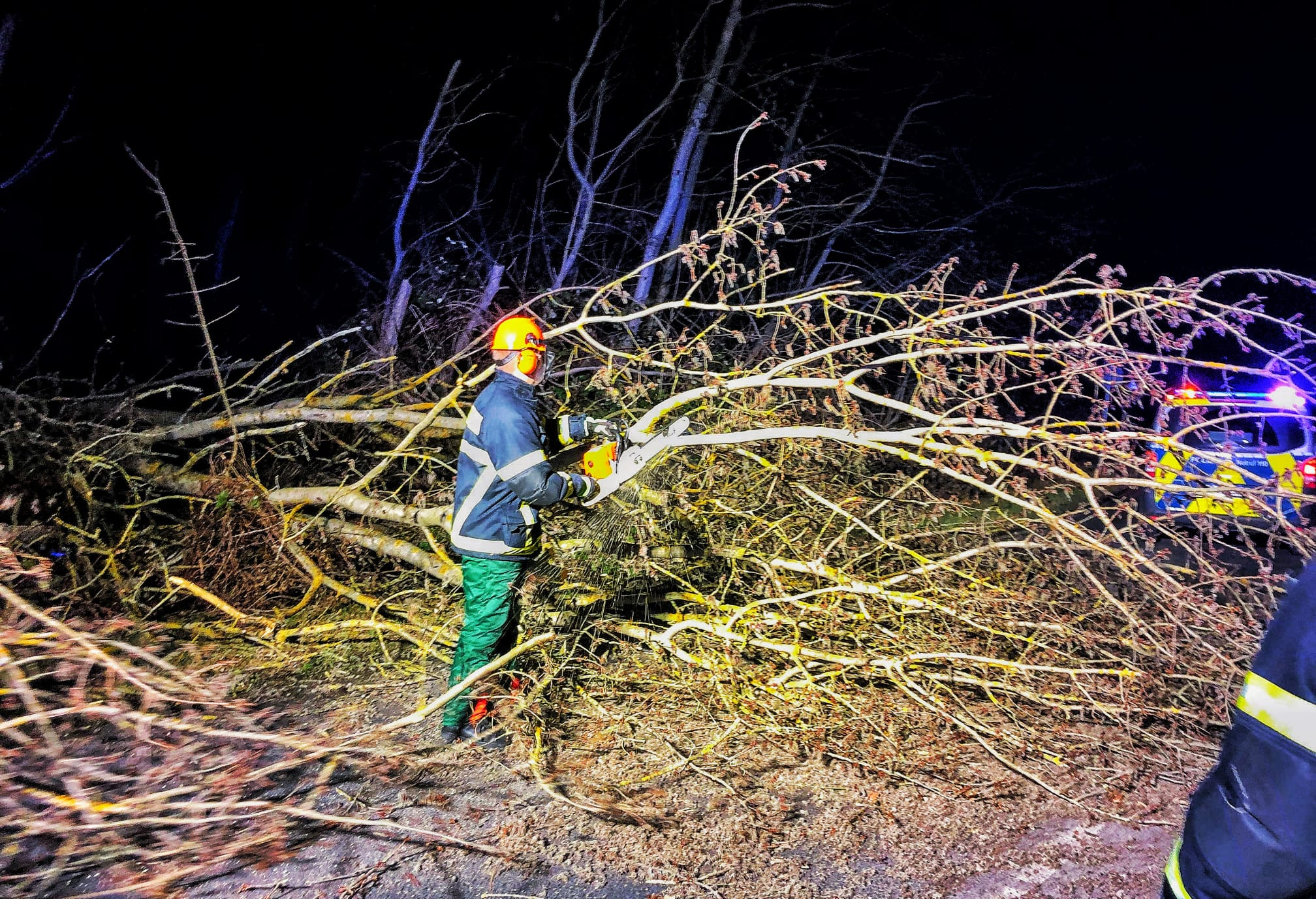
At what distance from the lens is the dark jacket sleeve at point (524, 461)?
335 centimetres

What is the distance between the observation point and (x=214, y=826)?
2.77 m

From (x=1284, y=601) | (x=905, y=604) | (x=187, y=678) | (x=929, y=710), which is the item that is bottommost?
(x=929, y=710)

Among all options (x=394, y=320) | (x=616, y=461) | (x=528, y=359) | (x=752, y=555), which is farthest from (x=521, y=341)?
(x=394, y=320)

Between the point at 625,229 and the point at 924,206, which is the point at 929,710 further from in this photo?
the point at 924,206

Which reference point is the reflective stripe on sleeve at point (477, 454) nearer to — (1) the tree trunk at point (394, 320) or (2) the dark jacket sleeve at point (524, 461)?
(2) the dark jacket sleeve at point (524, 461)

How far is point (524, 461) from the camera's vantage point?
335cm

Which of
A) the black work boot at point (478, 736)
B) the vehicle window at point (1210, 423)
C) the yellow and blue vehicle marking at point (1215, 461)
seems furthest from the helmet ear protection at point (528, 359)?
the vehicle window at point (1210, 423)

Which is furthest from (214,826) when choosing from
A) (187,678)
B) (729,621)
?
(729,621)

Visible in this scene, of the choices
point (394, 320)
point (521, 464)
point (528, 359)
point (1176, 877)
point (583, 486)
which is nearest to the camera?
point (1176, 877)

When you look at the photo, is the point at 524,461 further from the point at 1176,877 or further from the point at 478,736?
the point at 1176,877

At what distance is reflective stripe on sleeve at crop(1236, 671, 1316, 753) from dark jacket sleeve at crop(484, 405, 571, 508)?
8.12ft

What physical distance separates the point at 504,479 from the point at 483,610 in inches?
23.9

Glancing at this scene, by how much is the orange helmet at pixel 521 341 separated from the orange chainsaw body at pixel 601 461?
459 mm

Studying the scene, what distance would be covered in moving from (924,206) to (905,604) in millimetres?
6553
